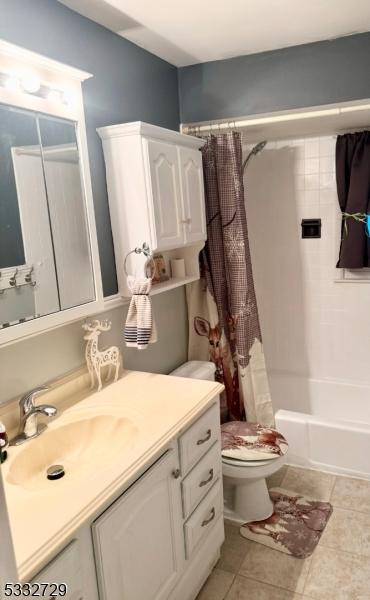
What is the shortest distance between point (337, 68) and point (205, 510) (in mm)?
2199

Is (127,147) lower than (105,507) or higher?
higher

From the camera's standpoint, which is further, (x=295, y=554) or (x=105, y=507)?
(x=295, y=554)

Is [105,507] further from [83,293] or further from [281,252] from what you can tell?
[281,252]

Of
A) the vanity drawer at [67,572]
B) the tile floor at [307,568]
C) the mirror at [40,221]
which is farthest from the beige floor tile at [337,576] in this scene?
the mirror at [40,221]

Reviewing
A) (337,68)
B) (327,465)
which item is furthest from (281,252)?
(327,465)

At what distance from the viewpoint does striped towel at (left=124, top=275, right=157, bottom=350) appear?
1.97m

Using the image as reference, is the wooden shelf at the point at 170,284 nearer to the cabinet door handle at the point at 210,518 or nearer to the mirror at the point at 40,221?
the mirror at the point at 40,221

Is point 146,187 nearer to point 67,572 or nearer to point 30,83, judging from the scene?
point 30,83

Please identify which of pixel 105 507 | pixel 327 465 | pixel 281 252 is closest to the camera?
pixel 105 507

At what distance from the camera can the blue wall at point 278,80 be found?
7.50 ft

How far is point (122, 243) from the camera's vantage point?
2.05m

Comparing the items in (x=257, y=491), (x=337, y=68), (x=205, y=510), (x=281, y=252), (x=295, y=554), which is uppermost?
(x=337, y=68)

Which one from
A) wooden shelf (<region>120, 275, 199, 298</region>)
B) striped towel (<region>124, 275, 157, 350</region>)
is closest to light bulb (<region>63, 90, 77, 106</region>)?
striped towel (<region>124, 275, 157, 350</region>)

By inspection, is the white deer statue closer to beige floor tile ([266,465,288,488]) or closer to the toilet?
the toilet
